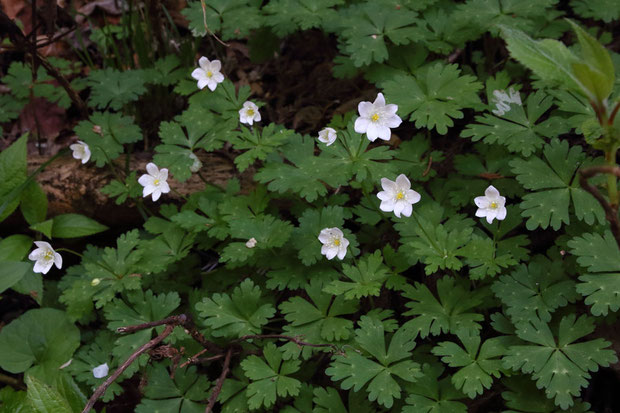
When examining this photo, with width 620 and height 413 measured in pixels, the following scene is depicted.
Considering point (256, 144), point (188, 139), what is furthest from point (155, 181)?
point (256, 144)

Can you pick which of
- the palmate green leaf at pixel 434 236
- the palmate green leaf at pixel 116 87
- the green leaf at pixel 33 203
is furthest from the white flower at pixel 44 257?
the palmate green leaf at pixel 434 236

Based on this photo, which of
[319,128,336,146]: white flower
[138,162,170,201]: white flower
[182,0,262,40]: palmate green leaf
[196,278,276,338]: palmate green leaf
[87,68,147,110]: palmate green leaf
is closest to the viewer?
[196,278,276,338]: palmate green leaf

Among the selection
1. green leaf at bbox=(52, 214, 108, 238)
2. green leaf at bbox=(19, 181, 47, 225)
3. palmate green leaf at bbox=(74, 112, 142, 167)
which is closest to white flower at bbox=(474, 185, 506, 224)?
palmate green leaf at bbox=(74, 112, 142, 167)

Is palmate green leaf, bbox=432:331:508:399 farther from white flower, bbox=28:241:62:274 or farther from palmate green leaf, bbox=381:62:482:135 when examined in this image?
white flower, bbox=28:241:62:274

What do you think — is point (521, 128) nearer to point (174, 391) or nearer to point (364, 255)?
point (364, 255)

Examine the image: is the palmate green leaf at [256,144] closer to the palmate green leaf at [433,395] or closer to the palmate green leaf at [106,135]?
the palmate green leaf at [106,135]

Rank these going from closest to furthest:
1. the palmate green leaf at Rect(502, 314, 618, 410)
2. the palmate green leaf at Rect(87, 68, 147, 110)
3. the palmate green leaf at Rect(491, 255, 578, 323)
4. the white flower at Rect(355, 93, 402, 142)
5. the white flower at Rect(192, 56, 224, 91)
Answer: the palmate green leaf at Rect(502, 314, 618, 410)
the palmate green leaf at Rect(491, 255, 578, 323)
the white flower at Rect(355, 93, 402, 142)
the white flower at Rect(192, 56, 224, 91)
the palmate green leaf at Rect(87, 68, 147, 110)
